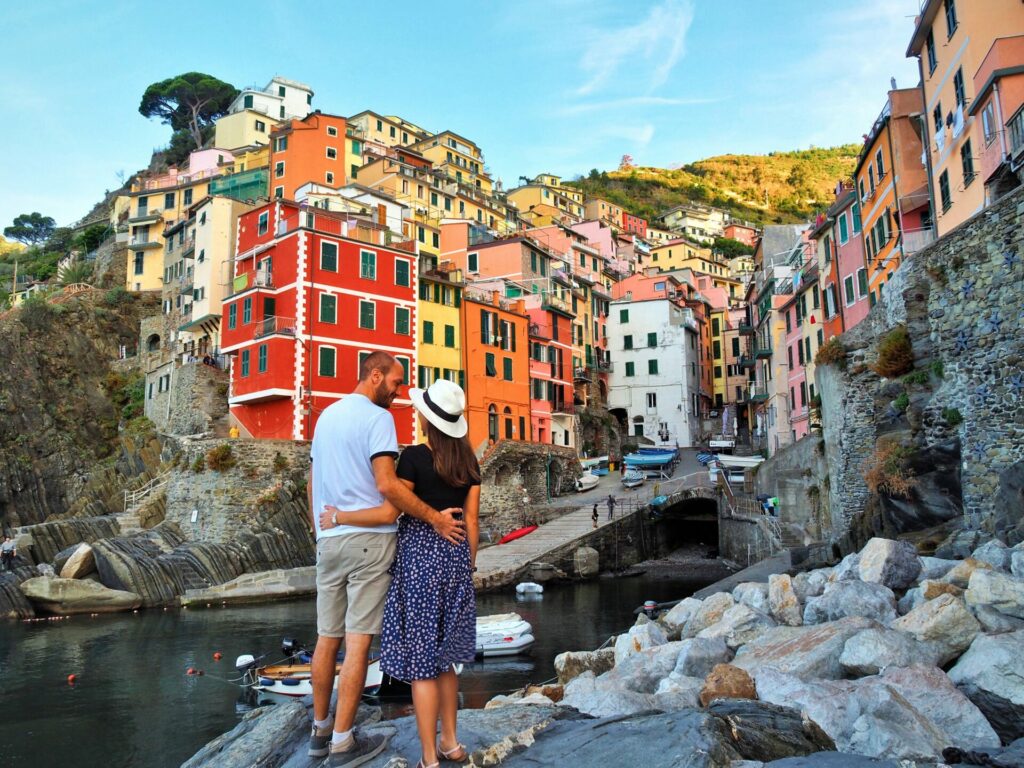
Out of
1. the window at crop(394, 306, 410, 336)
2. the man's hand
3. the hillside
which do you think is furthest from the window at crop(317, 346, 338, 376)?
the hillside

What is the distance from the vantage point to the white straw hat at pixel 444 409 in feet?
17.5

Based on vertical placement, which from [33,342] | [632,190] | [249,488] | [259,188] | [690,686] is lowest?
[690,686]

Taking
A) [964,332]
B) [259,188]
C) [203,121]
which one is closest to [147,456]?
[259,188]

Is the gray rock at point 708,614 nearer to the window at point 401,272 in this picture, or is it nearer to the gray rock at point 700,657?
the gray rock at point 700,657

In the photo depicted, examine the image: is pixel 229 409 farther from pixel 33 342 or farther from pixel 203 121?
pixel 203 121

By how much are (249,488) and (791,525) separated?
2503 centimetres

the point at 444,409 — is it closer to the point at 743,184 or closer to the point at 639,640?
the point at 639,640

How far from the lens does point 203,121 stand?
9562 cm

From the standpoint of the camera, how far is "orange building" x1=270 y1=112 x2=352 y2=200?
62562mm

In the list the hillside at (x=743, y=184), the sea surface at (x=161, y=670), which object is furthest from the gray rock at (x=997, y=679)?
the hillside at (x=743, y=184)

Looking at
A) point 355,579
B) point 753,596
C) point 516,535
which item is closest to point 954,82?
point 753,596

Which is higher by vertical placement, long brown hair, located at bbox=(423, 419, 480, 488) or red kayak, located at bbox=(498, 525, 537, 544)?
long brown hair, located at bbox=(423, 419, 480, 488)

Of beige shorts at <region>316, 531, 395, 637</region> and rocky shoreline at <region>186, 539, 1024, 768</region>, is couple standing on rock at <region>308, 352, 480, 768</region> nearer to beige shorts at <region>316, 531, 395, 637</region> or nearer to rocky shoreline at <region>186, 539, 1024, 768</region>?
beige shorts at <region>316, 531, 395, 637</region>

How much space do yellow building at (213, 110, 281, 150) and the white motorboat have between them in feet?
246
